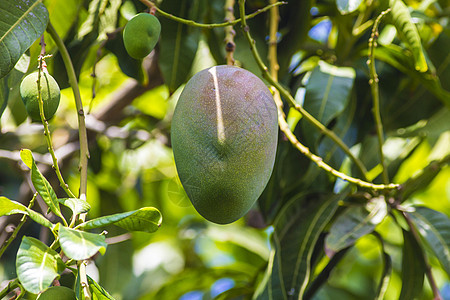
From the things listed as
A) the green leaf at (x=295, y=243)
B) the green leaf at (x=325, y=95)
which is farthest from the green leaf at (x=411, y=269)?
the green leaf at (x=325, y=95)

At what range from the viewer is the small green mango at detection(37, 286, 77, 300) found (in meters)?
0.51

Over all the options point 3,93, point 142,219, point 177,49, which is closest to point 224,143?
point 142,219

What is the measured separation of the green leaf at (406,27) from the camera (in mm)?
865

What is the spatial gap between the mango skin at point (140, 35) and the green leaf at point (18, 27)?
0.12 metres

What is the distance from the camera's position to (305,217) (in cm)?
101

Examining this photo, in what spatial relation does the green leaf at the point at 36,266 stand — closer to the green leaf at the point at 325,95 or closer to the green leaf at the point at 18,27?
the green leaf at the point at 18,27

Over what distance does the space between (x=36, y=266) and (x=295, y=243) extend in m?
0.57

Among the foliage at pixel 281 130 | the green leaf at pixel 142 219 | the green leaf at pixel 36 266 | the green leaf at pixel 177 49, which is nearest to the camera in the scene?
the green leaf at pixel 36 266

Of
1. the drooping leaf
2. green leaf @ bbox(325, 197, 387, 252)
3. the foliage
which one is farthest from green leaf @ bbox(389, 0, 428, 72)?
green leaf @ bbox(325, 197, 387, 252)

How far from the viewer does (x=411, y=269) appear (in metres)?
0.98

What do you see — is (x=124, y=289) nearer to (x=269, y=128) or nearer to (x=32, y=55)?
(x=32, y=55)

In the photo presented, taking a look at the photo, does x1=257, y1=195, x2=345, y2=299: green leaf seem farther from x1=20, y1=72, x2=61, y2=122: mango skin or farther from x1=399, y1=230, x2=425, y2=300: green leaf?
x1=20, y1=72, x2=61, y2=122: mango skin

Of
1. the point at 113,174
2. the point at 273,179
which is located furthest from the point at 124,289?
the point at 273,179

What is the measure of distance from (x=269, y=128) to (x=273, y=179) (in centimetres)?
40
